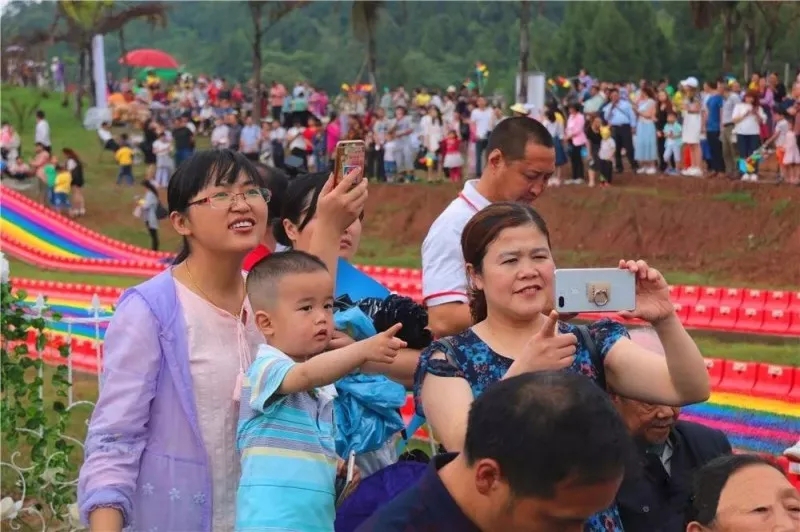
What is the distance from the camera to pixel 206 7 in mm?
99500

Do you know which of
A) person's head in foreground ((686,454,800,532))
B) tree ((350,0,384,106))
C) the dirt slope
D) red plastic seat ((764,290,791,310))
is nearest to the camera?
person's head in foreground ((686,454,800,532))

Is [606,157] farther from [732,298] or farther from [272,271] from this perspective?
[272,271]

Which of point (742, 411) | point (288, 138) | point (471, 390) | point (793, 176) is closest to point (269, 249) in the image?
point (471, 390)

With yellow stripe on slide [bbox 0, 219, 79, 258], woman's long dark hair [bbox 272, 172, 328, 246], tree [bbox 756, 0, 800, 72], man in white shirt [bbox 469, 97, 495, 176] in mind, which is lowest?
yellow stripe on slide [bbox 0, 219, 79, 258]

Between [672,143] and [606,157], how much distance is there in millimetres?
1192

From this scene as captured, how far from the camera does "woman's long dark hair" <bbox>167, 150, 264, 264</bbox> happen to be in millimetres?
3553

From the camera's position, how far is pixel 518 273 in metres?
3.30

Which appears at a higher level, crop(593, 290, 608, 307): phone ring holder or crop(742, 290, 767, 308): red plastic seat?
crop(593, 290, 608, 307): phone ring holder

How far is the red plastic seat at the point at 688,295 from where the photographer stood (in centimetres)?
1450

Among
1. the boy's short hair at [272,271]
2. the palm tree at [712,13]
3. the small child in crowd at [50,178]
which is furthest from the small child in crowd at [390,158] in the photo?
the boy's short hair at [272,271]

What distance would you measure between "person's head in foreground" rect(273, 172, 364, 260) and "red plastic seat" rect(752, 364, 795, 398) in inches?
245

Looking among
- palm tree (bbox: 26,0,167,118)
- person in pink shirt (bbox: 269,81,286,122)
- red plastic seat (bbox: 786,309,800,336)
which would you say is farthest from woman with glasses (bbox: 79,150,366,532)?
palm tree (bbox: 26,0,167,118)

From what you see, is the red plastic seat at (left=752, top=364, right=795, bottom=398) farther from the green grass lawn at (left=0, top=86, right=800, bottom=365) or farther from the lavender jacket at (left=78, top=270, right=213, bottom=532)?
the lavender jacket at (left=78, top=270, right=213, bottom=532)

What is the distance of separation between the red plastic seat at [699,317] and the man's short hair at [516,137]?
9.27 meters
